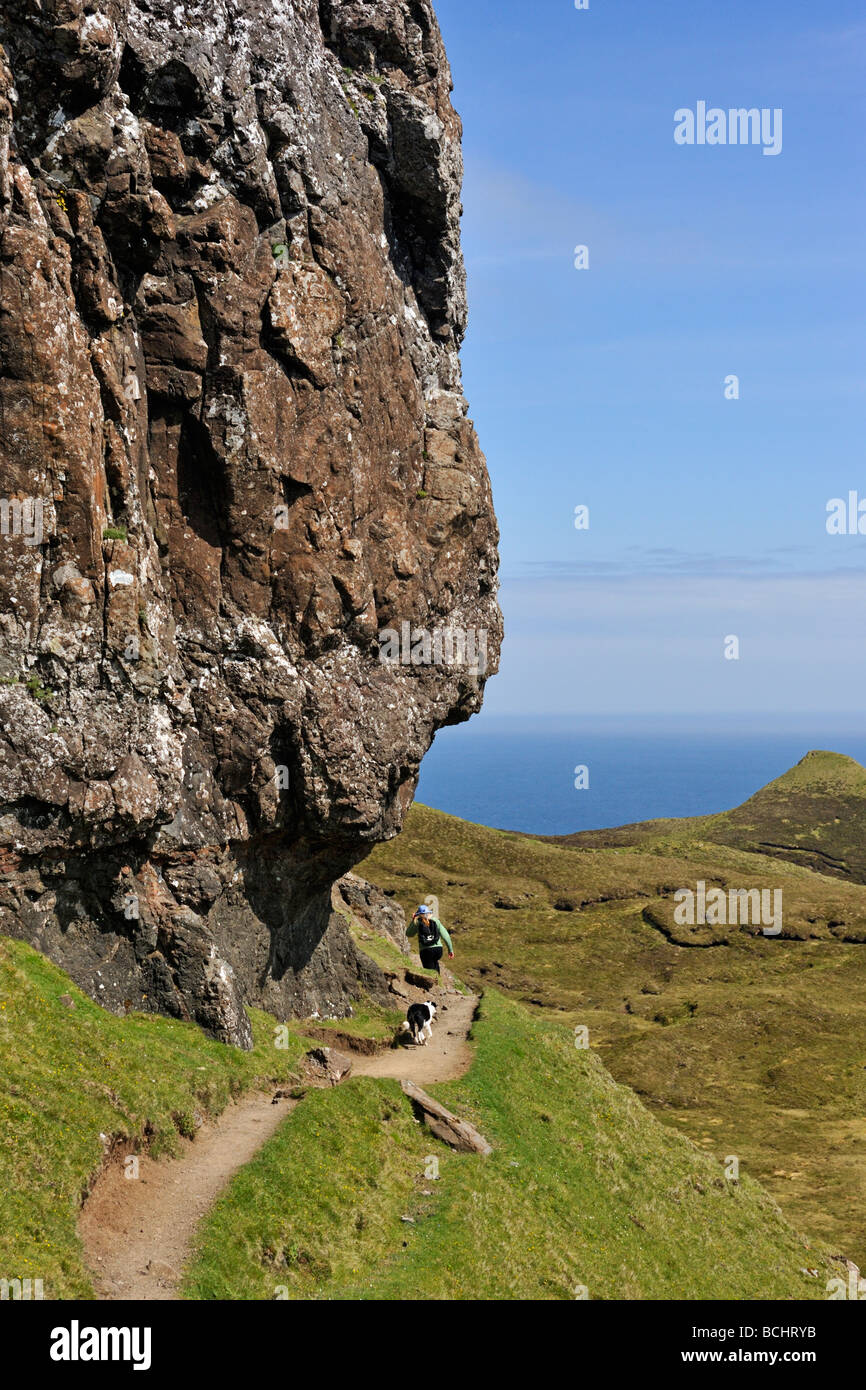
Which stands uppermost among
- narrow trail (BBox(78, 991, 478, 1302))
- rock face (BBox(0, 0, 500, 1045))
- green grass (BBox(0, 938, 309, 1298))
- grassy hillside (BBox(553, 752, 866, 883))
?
rock face (BBox(0, 0, 500, 1045))

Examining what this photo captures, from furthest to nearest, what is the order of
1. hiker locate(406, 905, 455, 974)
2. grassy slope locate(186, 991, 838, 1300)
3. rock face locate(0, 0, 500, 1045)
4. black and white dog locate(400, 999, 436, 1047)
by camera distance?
hiker locate(406, 905, 455, 974)
black and white dog locate(400, 999, 436, 1047)
rock face locate(0, 0, 500, 1045)
grassy slope locate(186, 991, 838, 1300)

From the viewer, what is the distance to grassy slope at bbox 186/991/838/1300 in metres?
21.4

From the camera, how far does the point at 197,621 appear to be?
3428 centimetres

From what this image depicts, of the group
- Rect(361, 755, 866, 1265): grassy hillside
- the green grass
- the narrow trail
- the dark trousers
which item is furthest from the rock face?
Rect(361, 755, 866, 1265): grassy hillside

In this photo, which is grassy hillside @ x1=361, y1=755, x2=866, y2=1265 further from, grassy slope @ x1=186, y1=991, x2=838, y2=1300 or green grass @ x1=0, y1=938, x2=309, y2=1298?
green grass @ x1=0, y1=938, x2=309, y2=1298

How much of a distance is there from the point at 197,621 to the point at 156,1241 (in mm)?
18888

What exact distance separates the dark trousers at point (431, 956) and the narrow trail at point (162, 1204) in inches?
660

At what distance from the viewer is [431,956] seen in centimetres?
4550

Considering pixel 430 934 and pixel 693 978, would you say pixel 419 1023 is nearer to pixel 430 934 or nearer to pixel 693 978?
pixel 430 934

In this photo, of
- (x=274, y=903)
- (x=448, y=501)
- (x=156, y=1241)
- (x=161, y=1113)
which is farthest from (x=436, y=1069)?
(x=448, y=501)

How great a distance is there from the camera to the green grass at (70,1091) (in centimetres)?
1780

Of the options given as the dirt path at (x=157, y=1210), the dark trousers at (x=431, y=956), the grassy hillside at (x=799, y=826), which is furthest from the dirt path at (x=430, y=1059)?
the grassy hillside at (x=799, y=826)

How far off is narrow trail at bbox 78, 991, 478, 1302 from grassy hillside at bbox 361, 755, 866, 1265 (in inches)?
1101
